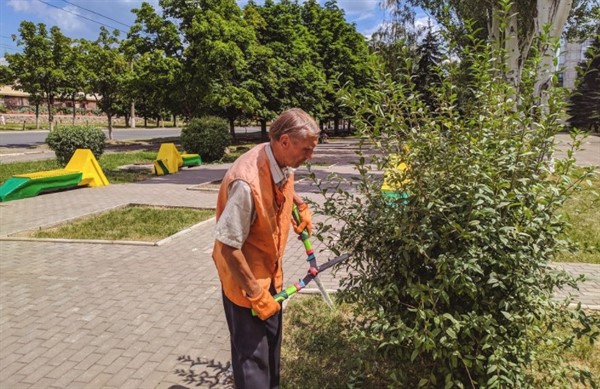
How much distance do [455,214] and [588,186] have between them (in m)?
0.73

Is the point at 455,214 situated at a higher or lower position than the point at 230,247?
higher

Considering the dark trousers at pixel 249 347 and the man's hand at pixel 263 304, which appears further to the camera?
the dark trousers at pixel 249 347

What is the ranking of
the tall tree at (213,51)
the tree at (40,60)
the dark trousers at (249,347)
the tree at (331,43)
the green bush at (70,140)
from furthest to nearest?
the tree at (331,43)
the tree at (40,60)
the tall tree at (213,51)
the green bush at (70,140)
the dark trousers at (249,347)

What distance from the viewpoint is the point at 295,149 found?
7.68ft

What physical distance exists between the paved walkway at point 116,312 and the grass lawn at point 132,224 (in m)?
0.43

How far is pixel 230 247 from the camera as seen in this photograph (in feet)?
7.32

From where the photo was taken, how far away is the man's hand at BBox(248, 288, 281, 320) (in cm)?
230

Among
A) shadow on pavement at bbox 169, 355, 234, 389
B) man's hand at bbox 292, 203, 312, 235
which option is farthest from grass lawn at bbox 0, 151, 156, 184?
man's hand at bbox 292, 203, 312, 235

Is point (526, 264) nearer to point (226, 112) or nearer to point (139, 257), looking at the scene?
point (139, 257)

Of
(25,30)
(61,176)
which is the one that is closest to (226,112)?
(25,30)

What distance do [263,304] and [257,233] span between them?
1.20ft

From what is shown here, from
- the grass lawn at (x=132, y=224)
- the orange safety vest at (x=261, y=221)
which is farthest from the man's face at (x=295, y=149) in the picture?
the grass lawn at (x=132, y=224)

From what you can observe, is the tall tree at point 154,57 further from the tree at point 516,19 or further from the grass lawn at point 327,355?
the grass lawn at point 327,355

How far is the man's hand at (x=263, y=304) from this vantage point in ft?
7.55
